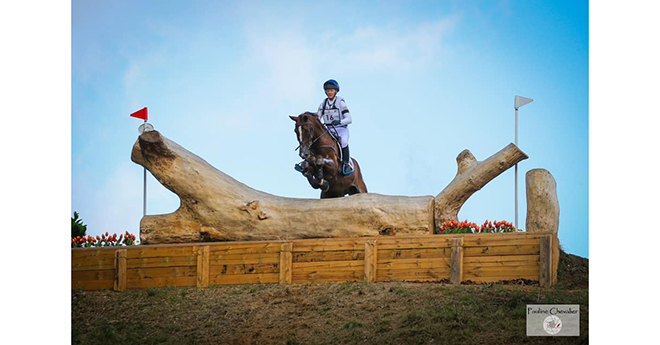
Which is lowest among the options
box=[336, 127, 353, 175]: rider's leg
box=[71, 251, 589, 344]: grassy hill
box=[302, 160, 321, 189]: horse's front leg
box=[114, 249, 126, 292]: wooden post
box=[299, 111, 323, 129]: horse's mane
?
box=[71, 251, 589, 344]: grassy hill

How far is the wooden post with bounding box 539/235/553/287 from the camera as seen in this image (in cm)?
788

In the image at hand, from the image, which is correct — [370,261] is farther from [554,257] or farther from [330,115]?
[330,115]

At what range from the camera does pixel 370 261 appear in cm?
843

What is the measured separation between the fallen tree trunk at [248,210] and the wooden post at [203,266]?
0.49 m

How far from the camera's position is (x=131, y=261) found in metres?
9.05

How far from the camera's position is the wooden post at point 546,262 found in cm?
Result: 788

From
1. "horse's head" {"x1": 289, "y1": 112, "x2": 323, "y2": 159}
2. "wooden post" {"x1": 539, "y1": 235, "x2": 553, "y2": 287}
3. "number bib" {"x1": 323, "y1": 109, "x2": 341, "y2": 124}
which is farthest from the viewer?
"number bib" {"x1": 323, "y1": 109, "x2": 341, "y2": 124}

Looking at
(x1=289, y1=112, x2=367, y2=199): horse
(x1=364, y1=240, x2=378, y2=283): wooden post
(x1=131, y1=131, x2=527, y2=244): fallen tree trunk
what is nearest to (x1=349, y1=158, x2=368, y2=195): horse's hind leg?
(x1=289, y1=112, x2=367, y2=199): horse

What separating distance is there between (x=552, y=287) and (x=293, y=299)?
9.58ft

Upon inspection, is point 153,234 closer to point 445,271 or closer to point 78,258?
point 78,258

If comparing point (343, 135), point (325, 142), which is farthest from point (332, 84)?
point (325, 142)

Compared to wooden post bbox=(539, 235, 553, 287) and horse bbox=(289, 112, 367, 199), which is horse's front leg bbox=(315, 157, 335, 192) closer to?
horse bbox=(289, 112, 367, 199)

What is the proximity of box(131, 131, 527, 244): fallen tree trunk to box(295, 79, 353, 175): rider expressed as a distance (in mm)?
741

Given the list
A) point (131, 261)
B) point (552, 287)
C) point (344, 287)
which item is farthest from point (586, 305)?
point (131, 261)
